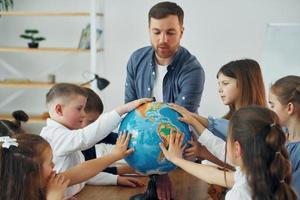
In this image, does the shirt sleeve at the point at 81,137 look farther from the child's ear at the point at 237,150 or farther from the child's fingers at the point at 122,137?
the child's ear at the point at 237,150

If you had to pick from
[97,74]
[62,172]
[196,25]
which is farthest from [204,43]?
[62,172]

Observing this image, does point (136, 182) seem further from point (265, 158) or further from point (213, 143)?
point (265, 158)

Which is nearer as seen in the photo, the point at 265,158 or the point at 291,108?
the point at 265,158

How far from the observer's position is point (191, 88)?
2.57 m

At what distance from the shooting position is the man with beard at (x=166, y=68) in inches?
98.8

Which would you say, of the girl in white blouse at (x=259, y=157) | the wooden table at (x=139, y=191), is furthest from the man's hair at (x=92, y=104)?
the girl in white blouse at (x=259, y=157)

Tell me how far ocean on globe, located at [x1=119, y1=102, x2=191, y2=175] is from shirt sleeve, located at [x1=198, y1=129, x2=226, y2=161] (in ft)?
0.43

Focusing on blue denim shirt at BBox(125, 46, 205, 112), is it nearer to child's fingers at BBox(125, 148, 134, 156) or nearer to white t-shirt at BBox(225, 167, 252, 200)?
child's fingers at BBox(125, 148, 134, 156)

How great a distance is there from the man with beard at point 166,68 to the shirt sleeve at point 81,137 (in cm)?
53

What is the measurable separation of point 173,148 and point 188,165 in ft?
0.37

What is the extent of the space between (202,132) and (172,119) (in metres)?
0.23

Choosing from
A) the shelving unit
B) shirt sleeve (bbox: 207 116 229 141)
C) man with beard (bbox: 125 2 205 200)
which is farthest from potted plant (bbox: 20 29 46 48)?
shirt sleeve (bbox: 207 116 229 141)

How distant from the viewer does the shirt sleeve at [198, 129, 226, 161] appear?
2.16 metres

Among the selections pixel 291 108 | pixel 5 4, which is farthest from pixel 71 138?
pixel 5 4
